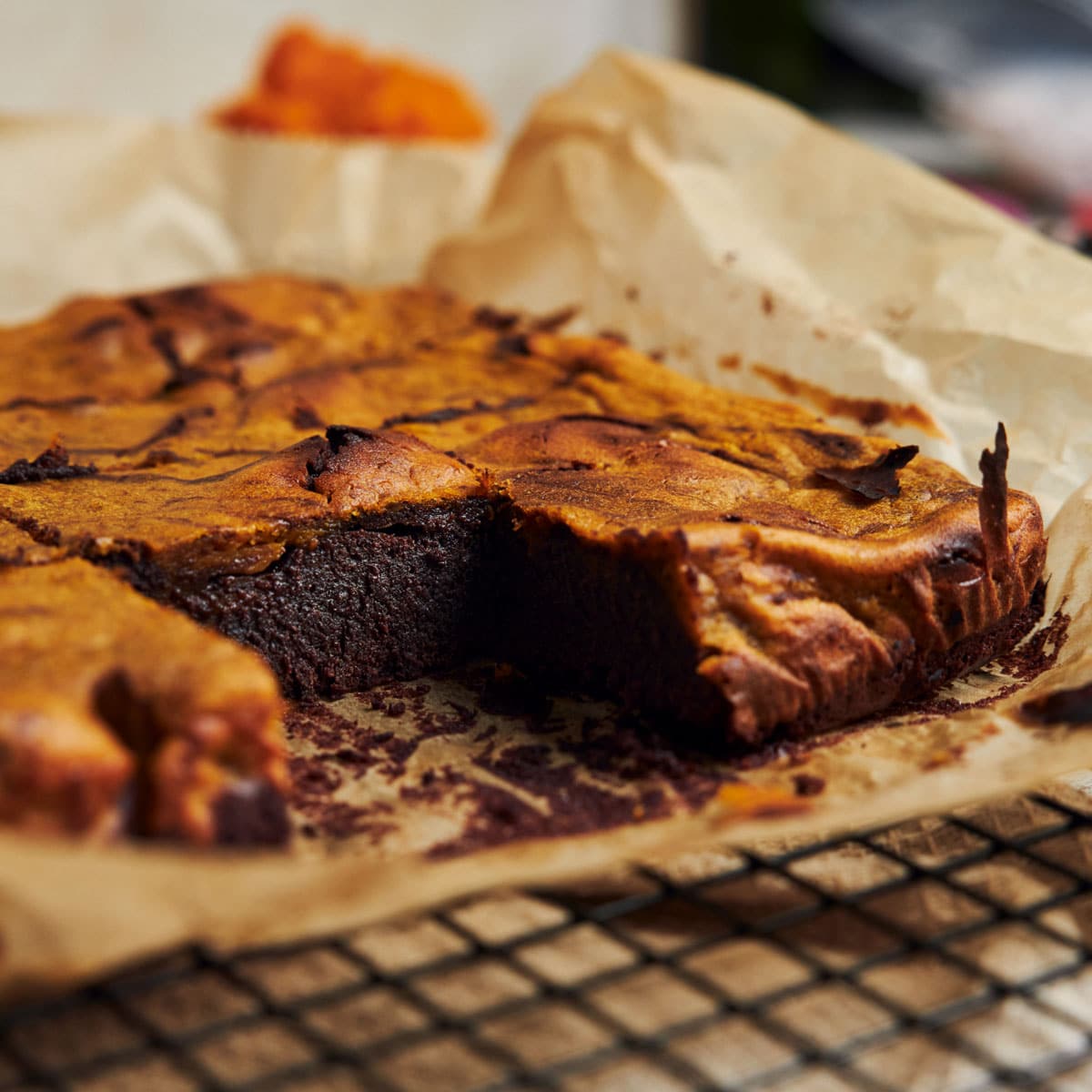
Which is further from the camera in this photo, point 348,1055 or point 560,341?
point 560,341

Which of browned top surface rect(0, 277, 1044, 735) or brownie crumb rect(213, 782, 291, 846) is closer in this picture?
brownie crumb rect(213, 782, 291, 846)

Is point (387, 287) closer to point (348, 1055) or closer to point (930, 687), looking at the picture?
point (930, 687)

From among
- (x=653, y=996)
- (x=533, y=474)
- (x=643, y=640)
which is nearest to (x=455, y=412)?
(x=533, y=474)

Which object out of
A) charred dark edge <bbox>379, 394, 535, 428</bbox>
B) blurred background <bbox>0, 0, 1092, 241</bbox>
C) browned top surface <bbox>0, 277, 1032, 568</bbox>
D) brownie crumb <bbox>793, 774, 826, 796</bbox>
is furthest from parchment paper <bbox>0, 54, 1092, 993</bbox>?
blurred background <bbox>0, 0, 1092, 241</bbox>

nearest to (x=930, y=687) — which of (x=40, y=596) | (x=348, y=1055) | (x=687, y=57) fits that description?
(x=348, y=1055)

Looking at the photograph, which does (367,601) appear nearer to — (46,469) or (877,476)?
(46,469)

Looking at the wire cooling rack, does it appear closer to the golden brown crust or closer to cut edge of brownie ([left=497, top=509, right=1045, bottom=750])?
the golden brown crust
